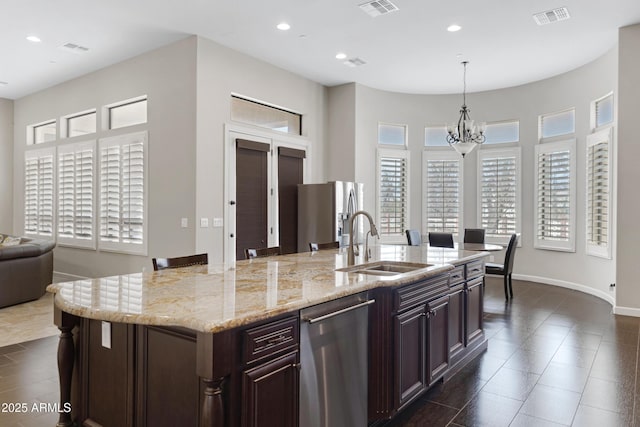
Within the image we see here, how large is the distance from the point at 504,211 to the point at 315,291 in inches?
274

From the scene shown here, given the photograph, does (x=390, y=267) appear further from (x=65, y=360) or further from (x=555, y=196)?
(x=555, y=196)

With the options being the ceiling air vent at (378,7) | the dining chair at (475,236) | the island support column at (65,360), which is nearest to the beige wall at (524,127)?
the dining chair at (475,236)

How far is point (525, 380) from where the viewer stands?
3.41 m

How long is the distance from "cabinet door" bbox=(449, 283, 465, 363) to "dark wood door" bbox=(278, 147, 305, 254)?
3.91m

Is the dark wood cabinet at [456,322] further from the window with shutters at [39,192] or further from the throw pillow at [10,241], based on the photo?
the window with shutters at [39,192]

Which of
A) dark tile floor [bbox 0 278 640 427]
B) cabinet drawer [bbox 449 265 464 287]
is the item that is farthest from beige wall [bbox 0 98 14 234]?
cabinet drawer [bbox 449 265 464 287]

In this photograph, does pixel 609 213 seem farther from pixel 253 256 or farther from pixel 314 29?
pixel 253 256

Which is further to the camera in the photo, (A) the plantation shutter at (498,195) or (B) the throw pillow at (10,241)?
(A) the plantation shutter at (498,195)

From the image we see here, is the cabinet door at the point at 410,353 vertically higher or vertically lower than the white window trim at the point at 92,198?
lower

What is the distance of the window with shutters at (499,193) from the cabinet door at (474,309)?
4.57 metres

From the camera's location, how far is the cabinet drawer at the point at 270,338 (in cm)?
174

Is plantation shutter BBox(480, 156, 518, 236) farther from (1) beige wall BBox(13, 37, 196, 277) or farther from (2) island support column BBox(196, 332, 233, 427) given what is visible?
(2) island support column BBox(196, 332, 233, 427)

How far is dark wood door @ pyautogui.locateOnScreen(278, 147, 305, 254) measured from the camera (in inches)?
278

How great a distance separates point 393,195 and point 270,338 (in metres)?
7.03
